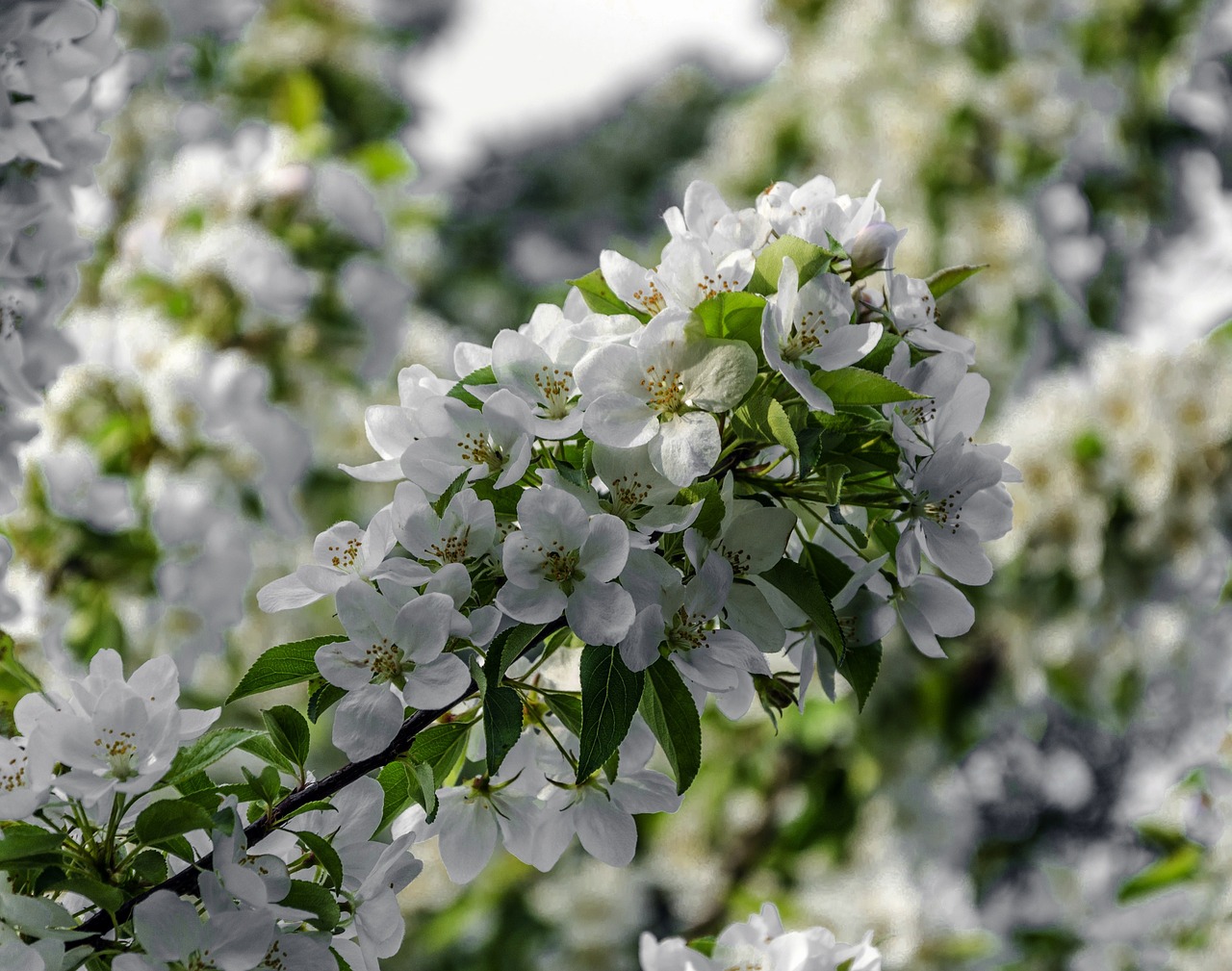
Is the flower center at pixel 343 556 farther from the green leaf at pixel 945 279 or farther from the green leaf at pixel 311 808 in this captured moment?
the green leaf at pixel 945 279

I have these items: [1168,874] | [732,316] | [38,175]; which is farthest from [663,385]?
[1168,874]

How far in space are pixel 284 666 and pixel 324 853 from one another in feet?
0.29

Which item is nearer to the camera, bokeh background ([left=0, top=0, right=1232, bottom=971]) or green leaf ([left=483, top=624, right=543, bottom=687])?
green leaf ([left=483, top=624, right=543, bottom=687])

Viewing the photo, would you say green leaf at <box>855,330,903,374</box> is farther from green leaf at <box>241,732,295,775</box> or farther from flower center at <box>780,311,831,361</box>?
green leaf at <box>241,732,295,775</box>

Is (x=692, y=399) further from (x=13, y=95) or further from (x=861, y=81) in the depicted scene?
(x=861, y=81)

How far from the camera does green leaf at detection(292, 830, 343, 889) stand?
501 mm

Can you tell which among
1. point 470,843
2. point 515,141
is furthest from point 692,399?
point 515,141

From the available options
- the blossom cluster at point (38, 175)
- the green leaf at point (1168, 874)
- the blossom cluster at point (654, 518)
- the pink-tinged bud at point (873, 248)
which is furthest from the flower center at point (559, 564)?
the green leaf at point (1168, 874)

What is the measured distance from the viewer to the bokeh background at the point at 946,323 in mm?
1561

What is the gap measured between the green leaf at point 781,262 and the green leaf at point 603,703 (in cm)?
20

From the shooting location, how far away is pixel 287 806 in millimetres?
528

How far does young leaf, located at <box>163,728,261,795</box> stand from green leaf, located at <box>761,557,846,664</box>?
262 mm

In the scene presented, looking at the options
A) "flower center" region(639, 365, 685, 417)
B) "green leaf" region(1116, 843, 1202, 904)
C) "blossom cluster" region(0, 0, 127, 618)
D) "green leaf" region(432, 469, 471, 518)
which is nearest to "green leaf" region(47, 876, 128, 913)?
"green leaf" region(432, 469, 471, 518)

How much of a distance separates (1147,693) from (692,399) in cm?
218
